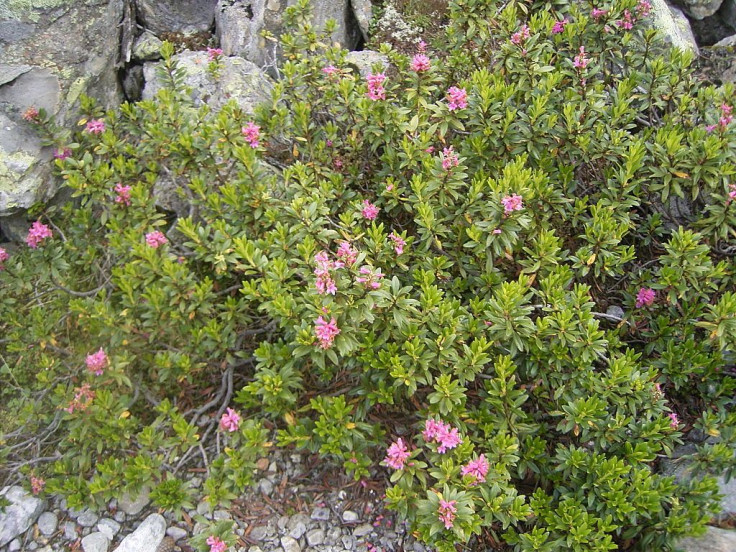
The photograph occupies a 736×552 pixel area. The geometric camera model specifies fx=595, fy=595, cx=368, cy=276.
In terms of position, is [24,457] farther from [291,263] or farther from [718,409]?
[718,409]

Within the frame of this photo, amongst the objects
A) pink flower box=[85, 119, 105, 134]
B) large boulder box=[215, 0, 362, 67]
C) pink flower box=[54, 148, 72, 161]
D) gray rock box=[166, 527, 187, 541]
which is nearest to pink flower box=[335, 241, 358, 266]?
gray rock box=[166, 527, 187, 541]

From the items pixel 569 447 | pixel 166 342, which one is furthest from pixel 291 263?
pixel 569 447

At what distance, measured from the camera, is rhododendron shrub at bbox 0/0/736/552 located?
2695 millimetres

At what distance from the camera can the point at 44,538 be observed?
3.14 m

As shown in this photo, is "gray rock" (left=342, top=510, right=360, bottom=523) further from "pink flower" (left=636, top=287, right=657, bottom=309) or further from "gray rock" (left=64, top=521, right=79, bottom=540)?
"pink flower" (left=636, top=287, right=657, bottom=309)

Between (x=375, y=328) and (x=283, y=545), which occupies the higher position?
(x=375, y=328)

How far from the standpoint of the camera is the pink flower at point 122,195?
11.1ft

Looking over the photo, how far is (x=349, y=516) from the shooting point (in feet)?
10.2

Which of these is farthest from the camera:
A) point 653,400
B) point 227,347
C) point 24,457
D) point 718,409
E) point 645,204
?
point 645,204

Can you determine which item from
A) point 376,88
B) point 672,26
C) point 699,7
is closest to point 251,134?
point 376,88

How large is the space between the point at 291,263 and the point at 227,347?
58cm

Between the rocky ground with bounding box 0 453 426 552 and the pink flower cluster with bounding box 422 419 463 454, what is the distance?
686 mm

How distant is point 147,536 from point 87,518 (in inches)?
15.9

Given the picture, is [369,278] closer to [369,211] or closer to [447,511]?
[369,211]
